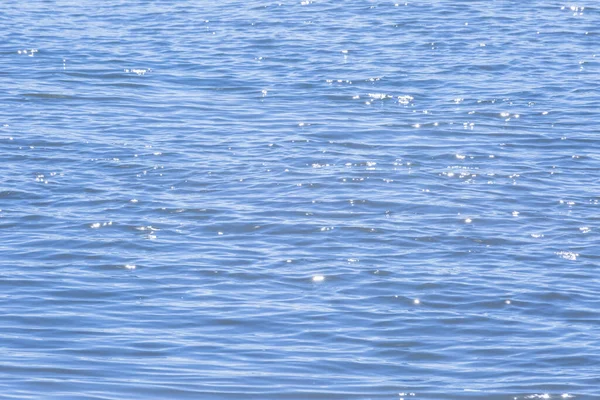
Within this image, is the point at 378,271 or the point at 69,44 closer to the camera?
the point at 378,271

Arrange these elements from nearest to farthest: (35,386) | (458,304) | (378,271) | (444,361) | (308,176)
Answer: (35,386) < (444,361) < (458,304) < (378,271) < (308,176)

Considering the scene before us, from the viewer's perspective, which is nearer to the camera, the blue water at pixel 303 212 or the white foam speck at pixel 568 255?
the blue water at pixel 303 212

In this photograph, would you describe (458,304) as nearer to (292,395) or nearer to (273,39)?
(292,395)

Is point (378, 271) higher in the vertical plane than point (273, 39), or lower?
lower

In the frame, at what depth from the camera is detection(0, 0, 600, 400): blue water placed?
898 cm

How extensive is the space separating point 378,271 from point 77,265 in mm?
2838

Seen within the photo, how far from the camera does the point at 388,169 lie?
13820 millimetres

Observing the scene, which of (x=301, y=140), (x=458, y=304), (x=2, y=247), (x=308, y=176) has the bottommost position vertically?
(x=458, y=304)

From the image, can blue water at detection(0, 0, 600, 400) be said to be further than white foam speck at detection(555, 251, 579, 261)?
No

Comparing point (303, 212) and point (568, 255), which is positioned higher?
point (303, 212)

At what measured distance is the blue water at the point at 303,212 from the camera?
29.5ft

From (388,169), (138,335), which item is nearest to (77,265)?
(138,335)

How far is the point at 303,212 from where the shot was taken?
40.7 ft

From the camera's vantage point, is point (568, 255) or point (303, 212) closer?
point (568, 255)
